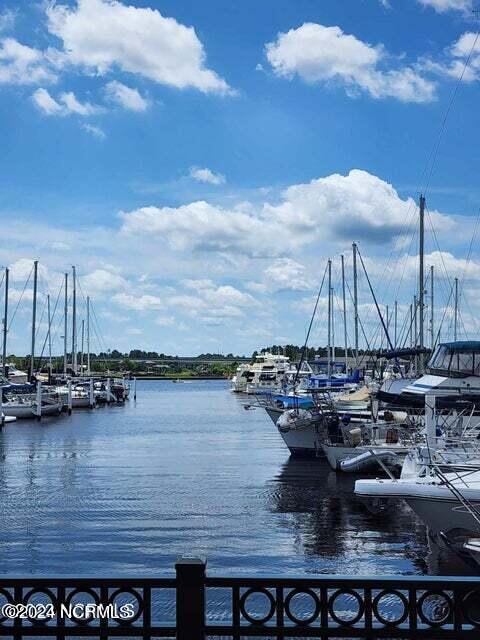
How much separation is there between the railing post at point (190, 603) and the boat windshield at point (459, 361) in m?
21.8

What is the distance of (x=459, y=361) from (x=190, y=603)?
2212 cm

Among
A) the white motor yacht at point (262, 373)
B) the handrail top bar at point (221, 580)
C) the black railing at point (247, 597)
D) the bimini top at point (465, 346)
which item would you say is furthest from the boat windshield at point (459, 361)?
the white motor yacht at point (262, 373)

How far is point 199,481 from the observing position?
34.5 m

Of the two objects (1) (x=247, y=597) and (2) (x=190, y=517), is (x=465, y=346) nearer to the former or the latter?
(2) (x=190, y=517)

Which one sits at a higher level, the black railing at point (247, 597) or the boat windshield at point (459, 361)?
the boat windshield at point (459, 361)

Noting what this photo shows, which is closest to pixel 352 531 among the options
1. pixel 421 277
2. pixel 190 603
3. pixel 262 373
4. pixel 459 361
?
pixel 459 361

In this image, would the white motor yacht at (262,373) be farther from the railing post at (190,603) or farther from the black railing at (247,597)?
the railing post at (190,603)

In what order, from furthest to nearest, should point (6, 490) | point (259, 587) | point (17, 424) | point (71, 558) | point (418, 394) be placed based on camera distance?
point (17, 424) < point (6, 490) < point (418, 394) < point (71, 558) < point (259, 587)

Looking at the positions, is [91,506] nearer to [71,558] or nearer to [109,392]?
[71,558]

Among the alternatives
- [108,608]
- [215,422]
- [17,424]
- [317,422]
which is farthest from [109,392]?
[108,608]

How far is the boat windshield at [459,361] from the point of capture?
1064 inches

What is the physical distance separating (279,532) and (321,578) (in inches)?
663

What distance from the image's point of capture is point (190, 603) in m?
6.57

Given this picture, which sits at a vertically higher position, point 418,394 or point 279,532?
point 418,394
